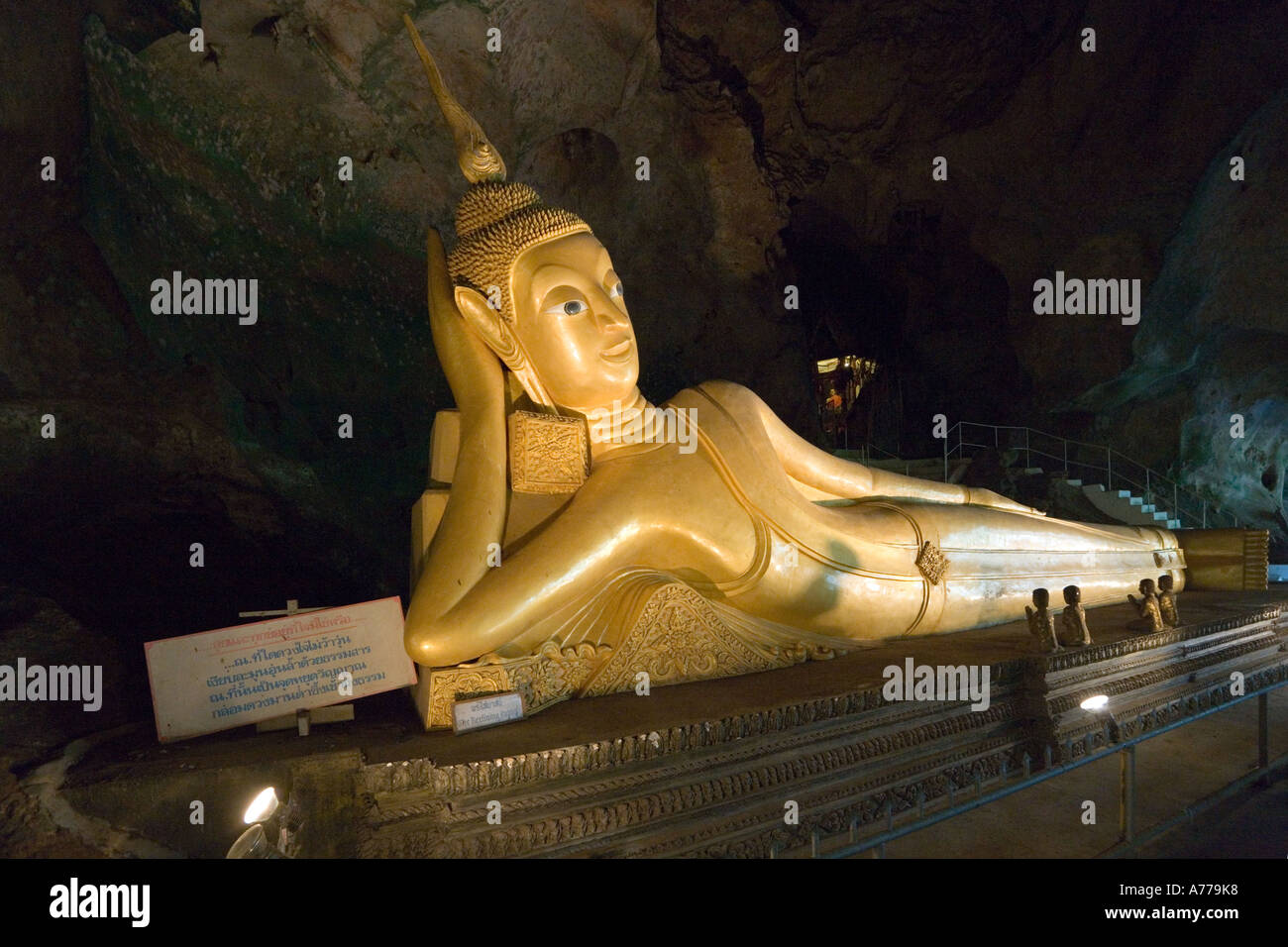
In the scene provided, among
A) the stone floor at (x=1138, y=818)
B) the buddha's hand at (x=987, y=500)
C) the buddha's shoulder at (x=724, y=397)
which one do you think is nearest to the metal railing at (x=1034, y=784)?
the stone floor at (x=1138, y=818)

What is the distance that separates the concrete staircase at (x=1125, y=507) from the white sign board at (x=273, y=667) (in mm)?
8237

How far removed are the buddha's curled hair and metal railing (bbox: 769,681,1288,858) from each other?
252 cm

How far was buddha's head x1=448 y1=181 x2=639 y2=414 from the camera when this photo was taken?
3223 mm

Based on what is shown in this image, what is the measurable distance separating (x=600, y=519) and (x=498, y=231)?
4.78ft

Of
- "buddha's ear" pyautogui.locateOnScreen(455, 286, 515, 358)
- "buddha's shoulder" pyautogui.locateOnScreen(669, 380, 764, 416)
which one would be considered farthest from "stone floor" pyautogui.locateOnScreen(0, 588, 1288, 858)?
"buddha's ear" pyautogui.locateOnScreen(455, 286, 515, 358)

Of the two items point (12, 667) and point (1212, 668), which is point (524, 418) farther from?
point (1212, 668)

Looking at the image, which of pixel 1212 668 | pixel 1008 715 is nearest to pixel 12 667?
pixel 1008 715

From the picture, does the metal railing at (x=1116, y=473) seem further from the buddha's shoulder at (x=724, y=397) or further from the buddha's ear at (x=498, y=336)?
the buddha's ear at (x=498, y=336)

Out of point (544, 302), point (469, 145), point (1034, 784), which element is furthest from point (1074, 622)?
point (469, 145)

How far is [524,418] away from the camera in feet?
10.2

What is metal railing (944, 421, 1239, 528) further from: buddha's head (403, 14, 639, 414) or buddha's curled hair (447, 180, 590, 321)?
buddha's curled hair (447, 180, 590, 321)

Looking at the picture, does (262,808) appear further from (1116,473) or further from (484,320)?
(1116,473)

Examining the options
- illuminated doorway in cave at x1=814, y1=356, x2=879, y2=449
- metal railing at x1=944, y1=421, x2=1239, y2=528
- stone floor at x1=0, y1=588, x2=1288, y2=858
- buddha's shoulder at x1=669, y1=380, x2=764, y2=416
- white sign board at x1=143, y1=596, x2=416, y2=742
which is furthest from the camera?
illuminated doorway in cave at x1=814, y1=356, x2=879, y2=449

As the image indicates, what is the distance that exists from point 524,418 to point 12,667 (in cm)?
237
